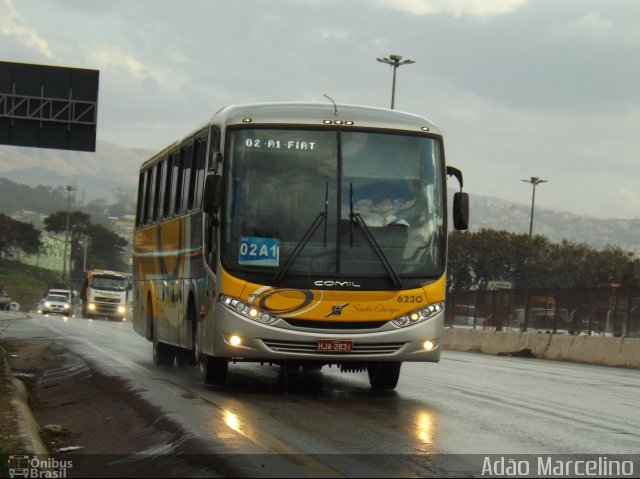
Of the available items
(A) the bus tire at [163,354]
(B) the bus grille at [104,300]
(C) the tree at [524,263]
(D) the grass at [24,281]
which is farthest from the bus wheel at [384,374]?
(D) the grass at [24,281]

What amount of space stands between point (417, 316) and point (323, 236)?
1390 millimetres

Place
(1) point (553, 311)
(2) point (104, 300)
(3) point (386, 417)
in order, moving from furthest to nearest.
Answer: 1. (2) point (104, 300)
2. (1) point (553, 311)
3. (3) point (386, 417)

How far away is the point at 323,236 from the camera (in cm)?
1284

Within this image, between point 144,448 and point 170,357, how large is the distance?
33.0ft

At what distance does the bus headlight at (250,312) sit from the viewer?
495 inches

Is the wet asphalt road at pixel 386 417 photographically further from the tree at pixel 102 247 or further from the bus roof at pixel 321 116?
the tree at pixel 102 247

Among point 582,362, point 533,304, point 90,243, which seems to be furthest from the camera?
point 90,243

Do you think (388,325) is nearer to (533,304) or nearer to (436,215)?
(436,215)

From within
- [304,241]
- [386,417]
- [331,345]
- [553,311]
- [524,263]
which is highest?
[524,263]

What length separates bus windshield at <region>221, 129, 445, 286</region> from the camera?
12773mm

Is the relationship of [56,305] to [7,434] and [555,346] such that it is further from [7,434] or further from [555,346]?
[7,434]

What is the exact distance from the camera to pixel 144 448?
8875 mm

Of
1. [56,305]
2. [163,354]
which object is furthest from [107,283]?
[163,354]

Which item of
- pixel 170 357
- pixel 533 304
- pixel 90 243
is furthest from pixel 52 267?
pixel 170 357
